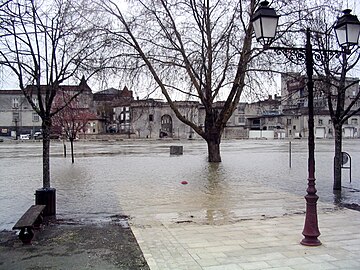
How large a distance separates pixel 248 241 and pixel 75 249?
2619 mm

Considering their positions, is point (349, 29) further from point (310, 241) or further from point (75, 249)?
point (75, 249)

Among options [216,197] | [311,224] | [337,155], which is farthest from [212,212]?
[337,155]

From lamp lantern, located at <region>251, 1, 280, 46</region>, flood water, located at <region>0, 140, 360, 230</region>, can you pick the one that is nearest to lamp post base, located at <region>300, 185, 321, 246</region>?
lamp lantern, located at <region>251, 1, 280, 46</region>

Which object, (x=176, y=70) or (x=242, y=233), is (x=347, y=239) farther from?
(x=176, y=70)

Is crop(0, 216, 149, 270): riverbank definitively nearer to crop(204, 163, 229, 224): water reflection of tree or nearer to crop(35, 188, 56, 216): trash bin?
crop(35, 188, 56, 216): trash bin

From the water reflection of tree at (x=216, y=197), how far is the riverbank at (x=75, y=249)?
2.07m

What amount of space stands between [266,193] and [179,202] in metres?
2.89

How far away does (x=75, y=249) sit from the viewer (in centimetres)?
616

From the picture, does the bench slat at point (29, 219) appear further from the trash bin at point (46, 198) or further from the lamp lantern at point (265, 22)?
the lamp lantern at point (265, 22)

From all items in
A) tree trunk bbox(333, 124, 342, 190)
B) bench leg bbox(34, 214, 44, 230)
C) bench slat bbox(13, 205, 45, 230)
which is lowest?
bench leg bbox(34, 214, 44, 230)

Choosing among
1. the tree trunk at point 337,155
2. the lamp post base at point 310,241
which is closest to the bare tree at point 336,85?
the tree trunk at point 337,155

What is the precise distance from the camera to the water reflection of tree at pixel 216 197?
28.9 ft

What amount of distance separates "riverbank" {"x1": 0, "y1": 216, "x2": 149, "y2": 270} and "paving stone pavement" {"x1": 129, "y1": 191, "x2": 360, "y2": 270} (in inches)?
9.5

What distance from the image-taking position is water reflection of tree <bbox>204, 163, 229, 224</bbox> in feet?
28.9
